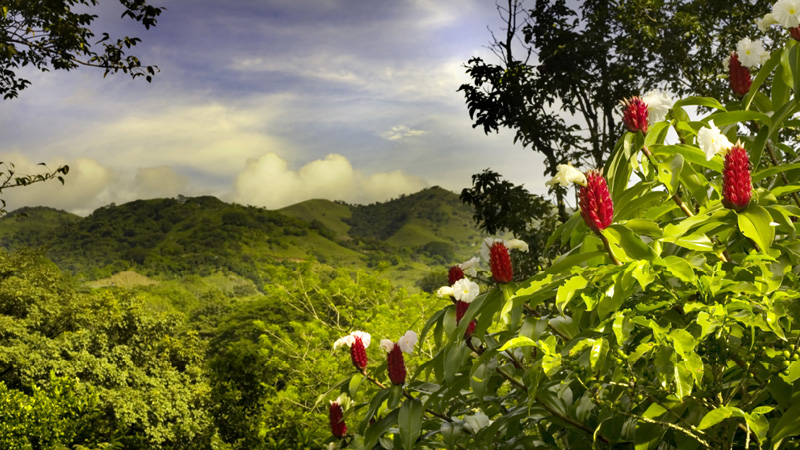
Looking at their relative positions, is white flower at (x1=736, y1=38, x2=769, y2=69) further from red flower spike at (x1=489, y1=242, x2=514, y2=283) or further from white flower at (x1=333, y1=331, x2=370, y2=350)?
white flower at (x1=333, y1=331, x2=370, y2=350)

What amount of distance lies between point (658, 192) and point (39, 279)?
1739 centimetres

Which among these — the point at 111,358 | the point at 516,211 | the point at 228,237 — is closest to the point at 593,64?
the point at 516,211

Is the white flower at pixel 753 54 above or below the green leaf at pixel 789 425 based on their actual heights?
above

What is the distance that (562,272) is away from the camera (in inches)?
40.4

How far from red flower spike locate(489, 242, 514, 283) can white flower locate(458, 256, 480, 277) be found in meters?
0.18

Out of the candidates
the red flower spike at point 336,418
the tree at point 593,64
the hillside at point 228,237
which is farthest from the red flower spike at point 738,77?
the hillside at point 228,237

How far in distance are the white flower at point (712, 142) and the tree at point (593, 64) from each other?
3.82 meters

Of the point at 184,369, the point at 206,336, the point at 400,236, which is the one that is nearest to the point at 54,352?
the point at 184,369

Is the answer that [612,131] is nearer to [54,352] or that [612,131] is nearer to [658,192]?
[658,192]

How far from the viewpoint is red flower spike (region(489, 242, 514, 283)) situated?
1.38 meters

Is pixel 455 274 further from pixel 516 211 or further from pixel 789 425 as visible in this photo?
pixel 516 211

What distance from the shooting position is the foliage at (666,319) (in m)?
0.91

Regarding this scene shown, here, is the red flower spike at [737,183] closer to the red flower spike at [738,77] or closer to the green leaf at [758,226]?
the green leaf at [758,226]

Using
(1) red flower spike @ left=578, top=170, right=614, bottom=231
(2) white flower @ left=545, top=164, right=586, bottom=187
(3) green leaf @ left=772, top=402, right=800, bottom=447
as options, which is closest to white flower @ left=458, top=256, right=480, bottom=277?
(2) white flower @ left=545, top=164, right=586, bottom=187
